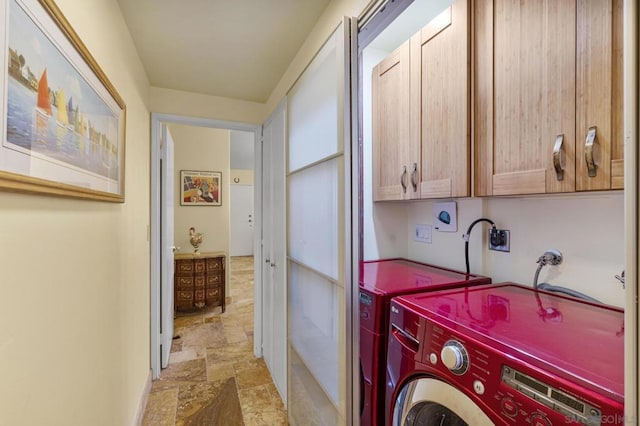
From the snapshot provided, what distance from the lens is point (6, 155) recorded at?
0.62 m

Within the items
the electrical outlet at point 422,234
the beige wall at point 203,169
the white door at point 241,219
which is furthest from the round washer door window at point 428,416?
the white door at point 241,219

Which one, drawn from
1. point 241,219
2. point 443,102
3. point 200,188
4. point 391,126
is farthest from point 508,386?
point 241,219

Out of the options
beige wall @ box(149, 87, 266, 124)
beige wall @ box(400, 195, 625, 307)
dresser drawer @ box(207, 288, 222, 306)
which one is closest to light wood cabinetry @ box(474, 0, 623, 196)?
beige wall @ box(400, 195, 625, 307)

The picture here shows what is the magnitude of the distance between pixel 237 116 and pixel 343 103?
166 centimetres

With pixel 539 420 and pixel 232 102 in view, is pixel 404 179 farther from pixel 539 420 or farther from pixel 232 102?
pixel 232 102

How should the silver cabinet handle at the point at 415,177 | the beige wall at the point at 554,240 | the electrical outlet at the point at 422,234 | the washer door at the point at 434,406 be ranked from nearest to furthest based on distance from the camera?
the washer door at the point at 434,406 → the beige wall at the point at 554,240 → the silver cabinet handle at the point at 415,177 → the electrical outlet at the point at 422,234

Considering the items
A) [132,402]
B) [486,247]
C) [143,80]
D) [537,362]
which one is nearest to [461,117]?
[486,247]

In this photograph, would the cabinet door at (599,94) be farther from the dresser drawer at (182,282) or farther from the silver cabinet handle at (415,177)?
the dresser drawer at (182,282)

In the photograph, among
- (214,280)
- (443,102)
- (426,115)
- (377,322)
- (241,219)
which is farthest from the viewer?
(241,219)

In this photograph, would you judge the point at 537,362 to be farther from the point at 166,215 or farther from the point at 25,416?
the point at 166,215

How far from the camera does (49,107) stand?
0.80 metres

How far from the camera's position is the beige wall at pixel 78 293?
2.23ft

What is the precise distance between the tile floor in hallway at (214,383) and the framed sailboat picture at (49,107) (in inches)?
63.4

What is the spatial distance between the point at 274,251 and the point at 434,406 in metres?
1.55
